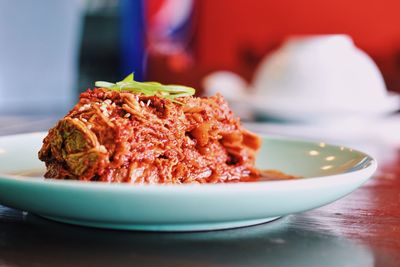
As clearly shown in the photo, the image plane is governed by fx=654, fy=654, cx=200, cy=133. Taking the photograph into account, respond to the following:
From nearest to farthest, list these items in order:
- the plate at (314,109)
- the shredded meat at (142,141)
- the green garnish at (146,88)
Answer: the shredded meat at (142,141) < the green garnish at (146,88) < the plate at (314,109)

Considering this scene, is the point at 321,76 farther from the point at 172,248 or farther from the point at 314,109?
the point at 172,248

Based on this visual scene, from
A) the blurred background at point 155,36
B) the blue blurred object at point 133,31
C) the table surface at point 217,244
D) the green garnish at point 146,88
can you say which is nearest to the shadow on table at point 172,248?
the table surface at point 217,244

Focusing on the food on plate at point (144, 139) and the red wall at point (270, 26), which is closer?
the food on plate at point (144, 139)

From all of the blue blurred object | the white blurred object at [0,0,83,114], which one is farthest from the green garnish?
the blue blurred object

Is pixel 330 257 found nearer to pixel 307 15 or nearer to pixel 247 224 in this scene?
pixel 247 224

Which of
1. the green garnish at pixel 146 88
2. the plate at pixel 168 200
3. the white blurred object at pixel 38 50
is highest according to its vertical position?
the green garnish at pixel 146 88

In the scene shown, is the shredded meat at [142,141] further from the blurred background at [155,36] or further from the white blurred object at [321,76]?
the blurred background at [155,36]

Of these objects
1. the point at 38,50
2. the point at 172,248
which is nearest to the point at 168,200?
the point at 172,248

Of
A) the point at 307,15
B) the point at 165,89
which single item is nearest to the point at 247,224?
the point at 165,89
